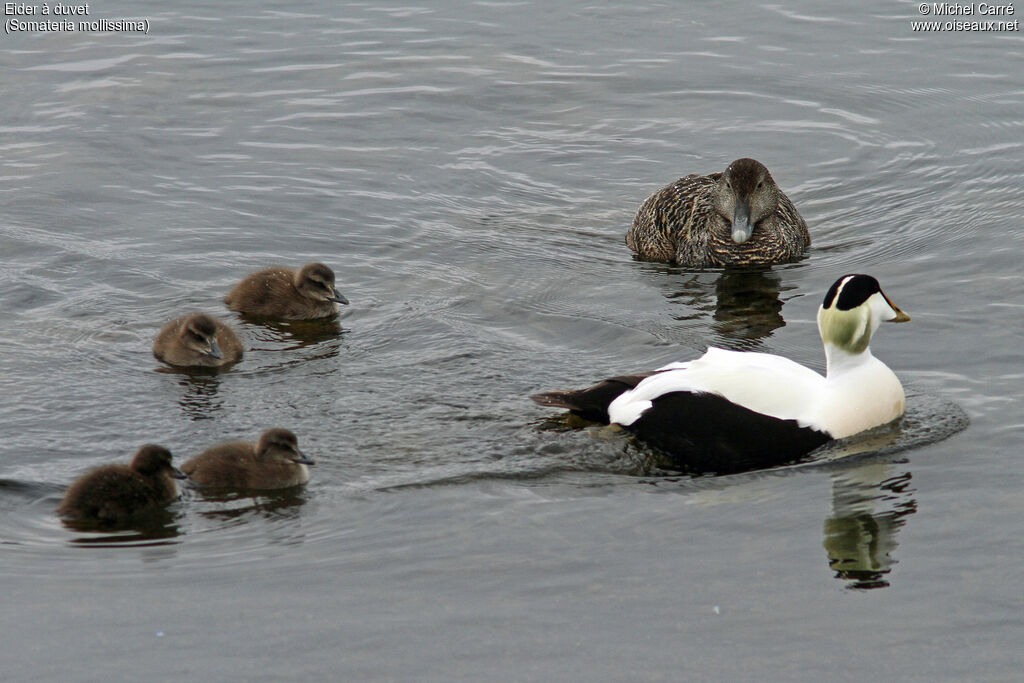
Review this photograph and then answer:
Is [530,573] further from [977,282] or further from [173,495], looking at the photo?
[977,282]

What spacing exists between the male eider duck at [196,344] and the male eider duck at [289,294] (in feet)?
2.27

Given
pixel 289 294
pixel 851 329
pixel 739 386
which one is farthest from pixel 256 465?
pixel 851 329

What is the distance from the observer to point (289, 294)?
8938mm

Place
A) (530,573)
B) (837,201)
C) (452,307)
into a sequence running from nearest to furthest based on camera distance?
(530,573) → (452,307) → (837,201)

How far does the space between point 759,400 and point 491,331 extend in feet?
7.17

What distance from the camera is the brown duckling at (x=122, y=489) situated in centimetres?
613

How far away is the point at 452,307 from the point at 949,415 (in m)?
3.20

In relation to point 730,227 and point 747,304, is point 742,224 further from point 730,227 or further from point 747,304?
point 747,304

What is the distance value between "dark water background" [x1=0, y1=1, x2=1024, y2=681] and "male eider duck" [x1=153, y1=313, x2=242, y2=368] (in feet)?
0.42

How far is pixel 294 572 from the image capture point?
18.3ft

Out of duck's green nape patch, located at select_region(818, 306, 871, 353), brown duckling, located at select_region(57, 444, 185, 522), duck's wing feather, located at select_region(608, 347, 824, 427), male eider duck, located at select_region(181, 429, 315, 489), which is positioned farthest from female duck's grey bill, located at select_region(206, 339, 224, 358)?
duck's green nape patch, located at select_region(818, 306, 871, 353)

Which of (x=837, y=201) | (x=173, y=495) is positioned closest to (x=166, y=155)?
(x=837, y=201)

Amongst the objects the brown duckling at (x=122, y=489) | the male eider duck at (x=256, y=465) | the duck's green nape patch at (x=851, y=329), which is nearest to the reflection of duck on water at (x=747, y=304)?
the duck's green nape patch at (x=851, y=329)

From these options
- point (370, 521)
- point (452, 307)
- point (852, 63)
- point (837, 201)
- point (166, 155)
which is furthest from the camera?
point (852, 63)
